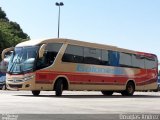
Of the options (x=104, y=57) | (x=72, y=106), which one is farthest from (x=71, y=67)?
(x=72, y=106)

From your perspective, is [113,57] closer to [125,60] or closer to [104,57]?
[104,57]

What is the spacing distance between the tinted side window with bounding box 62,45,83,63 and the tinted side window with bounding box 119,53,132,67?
4.63 meters

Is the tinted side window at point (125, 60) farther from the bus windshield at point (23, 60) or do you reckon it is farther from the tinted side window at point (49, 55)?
the bus windshield at point (23, 60)

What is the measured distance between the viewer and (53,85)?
25.7 m

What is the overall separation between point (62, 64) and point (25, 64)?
199cm

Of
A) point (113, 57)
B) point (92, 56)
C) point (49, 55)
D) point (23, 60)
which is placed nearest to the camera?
point (49, 55)

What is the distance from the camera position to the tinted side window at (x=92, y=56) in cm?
2777

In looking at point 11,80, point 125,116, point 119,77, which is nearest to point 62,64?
point 11,80

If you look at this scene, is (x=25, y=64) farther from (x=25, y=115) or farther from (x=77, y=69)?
(x=25, y=115)

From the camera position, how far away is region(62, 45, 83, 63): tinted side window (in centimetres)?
2617

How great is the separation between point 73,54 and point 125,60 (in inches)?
238

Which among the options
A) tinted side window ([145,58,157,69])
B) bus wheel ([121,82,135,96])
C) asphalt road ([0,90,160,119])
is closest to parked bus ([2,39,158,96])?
bus wheel ([121,82,135,96])

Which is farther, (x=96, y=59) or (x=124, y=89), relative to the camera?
(x=124, y=89)

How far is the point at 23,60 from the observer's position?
2558 cm
